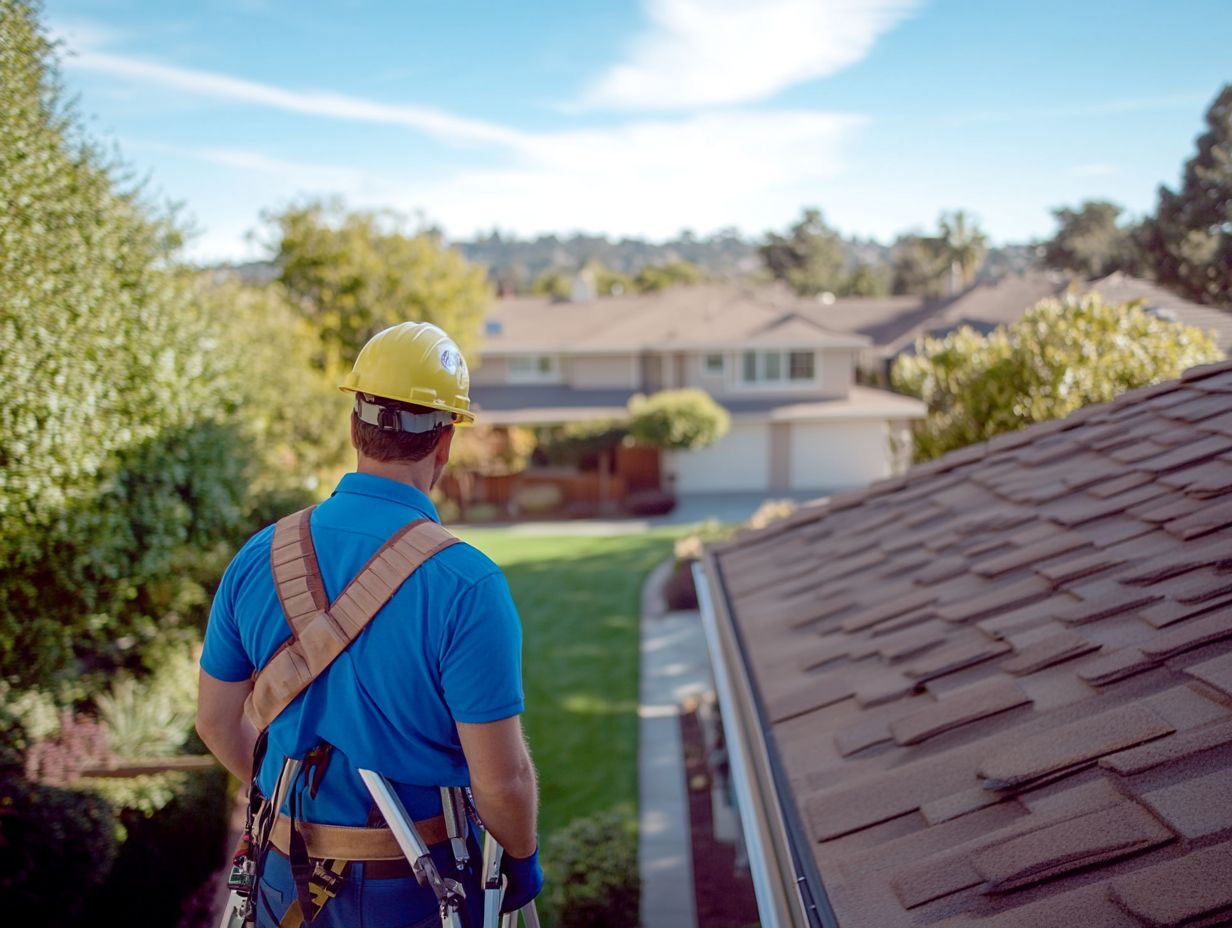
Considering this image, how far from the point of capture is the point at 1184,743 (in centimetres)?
223

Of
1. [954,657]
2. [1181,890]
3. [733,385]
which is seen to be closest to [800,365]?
[733,385]

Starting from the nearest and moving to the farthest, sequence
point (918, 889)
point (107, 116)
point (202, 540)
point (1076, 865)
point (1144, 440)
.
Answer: point (1076, 865) → point (918, 889) → point (1144, 440) → point (107, 116) → point (202, 540)

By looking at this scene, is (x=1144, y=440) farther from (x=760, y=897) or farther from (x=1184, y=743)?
(x=760, y=897)

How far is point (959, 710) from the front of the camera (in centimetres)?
295

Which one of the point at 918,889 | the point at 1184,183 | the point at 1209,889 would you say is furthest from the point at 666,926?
the point at 1184,183

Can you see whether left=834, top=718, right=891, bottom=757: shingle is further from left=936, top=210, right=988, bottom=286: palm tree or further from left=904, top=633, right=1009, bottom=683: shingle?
left=936, top=210, right=988, bottom=286: palm tree

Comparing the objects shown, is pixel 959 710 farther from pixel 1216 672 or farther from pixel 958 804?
pixel 1216 672

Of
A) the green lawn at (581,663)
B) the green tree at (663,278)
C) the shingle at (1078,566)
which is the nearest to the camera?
the shingle at (1078,566)

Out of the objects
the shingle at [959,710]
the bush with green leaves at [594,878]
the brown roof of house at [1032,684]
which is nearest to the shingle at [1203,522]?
the brown roof of house at [1032,684]

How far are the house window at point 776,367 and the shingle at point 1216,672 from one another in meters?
28.5

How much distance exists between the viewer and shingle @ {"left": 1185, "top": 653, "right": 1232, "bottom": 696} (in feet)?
7.80

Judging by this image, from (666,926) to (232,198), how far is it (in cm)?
2444

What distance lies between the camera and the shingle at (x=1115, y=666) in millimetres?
2689

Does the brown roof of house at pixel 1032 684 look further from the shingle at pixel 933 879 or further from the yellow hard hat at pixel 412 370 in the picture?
the yellow hard hat at pixel 412 370
